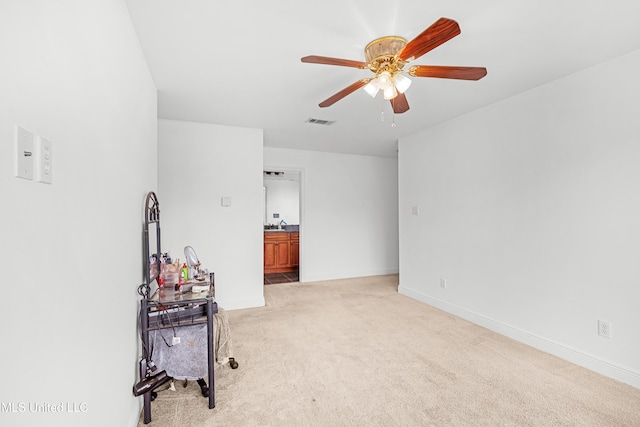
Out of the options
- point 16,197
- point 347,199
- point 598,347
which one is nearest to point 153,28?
point 16,197

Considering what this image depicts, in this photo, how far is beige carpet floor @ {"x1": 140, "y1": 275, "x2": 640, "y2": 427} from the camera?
196 centimetres

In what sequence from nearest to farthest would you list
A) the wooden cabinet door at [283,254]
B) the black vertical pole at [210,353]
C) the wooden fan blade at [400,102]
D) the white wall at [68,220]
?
the white wall at [68,220] < the black vertical pole at [210,353] < the wooden fan blade at [400,102] < the wooden cabinet door at [283,254]

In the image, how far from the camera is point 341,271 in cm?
591

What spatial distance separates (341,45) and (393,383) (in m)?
2.46

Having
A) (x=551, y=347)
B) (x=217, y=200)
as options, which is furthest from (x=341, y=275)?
(x=551, y=347)

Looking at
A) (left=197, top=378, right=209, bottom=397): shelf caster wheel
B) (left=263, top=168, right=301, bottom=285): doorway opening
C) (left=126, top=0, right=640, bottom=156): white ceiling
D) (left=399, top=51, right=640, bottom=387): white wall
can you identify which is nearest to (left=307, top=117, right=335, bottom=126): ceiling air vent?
(left=126, top=0, right=640, bottom=156): white ceiling

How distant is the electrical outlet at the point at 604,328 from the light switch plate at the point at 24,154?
139 inches

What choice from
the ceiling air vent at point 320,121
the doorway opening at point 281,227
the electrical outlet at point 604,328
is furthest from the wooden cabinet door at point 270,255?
the electrical outlet at point 604,328

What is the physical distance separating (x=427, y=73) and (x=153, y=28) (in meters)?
1.75

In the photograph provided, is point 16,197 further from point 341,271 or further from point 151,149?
point 341,271

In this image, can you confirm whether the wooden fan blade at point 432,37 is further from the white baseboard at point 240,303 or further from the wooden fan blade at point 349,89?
the white baseboard at point 240,303

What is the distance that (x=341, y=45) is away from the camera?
2184 mm

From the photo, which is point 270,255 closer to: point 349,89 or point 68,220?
point 349,89

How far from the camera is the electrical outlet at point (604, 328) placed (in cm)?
246
